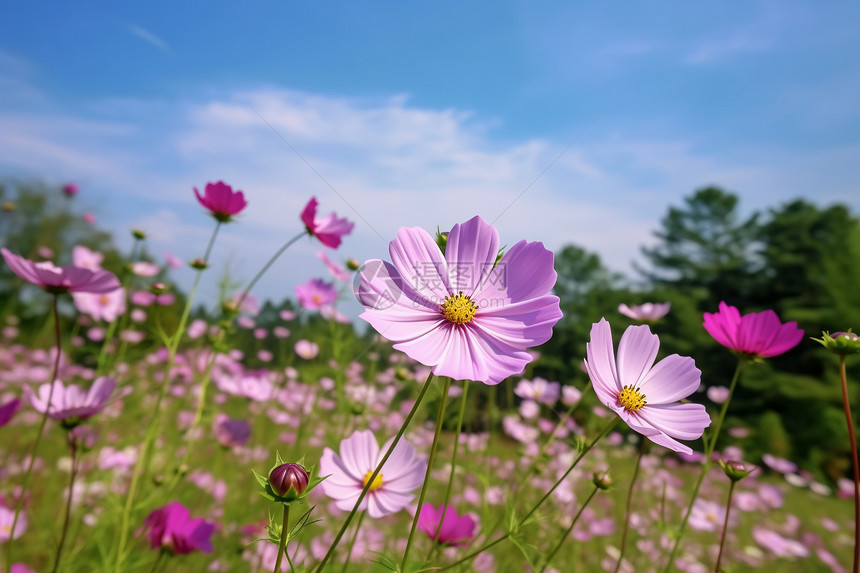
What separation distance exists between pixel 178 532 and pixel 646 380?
0.68 m

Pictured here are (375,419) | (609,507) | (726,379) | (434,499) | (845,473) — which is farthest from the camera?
(726,379)

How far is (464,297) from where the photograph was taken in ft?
1.48

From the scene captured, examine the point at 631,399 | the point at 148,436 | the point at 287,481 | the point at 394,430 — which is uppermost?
the point at 631,399

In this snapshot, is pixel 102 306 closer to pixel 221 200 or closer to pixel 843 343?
pixel 221 200

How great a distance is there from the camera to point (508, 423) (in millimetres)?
1913

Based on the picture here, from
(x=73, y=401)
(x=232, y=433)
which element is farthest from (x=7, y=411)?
(x=232, y=433)

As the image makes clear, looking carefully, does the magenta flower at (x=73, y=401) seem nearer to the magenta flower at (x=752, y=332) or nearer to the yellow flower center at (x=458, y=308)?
the yellow flower center at (x=458, y=308)

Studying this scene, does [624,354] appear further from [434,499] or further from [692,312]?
[692,312]

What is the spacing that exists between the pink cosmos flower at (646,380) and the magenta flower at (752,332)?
13 centimetres

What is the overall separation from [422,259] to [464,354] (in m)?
0.10

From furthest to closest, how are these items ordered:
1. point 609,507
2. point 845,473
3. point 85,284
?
point 845,473 < point 609,507 < point 85,284

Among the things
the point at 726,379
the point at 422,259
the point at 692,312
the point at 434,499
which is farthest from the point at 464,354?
the point at 692,312

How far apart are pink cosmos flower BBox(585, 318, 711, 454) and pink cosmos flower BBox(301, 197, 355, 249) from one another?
1.91 ft

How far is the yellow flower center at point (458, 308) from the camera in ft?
1.45
